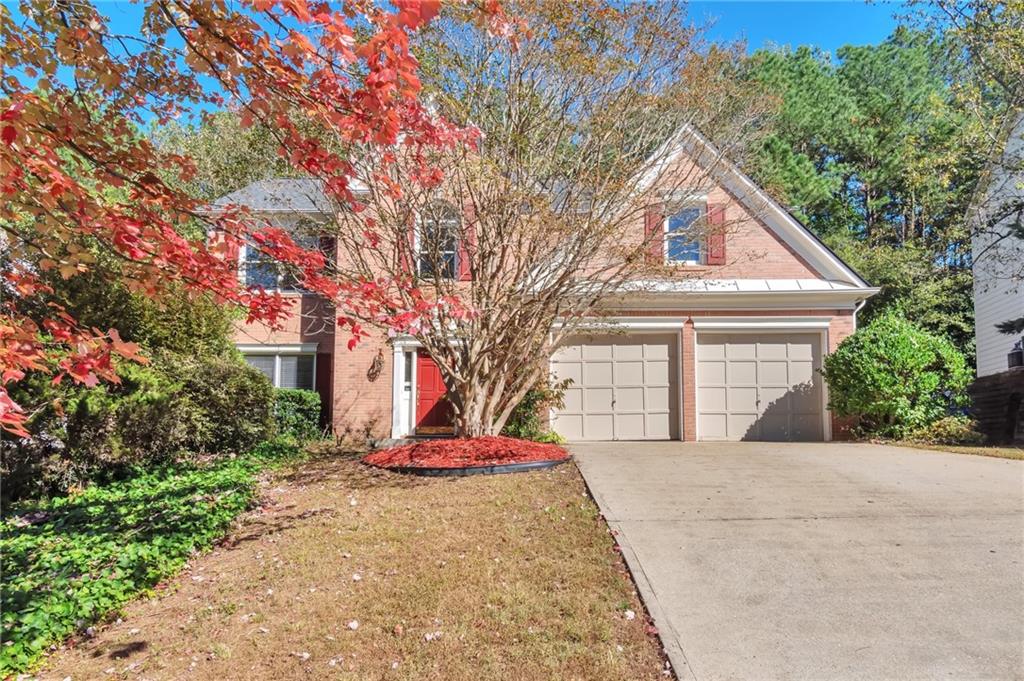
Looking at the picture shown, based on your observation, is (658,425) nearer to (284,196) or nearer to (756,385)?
(756,385)

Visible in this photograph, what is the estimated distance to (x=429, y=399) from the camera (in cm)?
1428

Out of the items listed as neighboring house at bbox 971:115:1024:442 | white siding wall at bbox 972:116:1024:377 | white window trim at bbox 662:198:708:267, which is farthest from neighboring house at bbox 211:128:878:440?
white siding wall at bbox 972:116:1024:377

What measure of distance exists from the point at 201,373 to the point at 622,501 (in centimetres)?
684

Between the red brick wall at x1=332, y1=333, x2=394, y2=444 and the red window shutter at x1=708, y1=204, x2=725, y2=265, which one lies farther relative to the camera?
the red brick wall at x1=332, y1=333, x2=394, y2=444

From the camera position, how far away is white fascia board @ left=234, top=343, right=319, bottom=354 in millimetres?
14938

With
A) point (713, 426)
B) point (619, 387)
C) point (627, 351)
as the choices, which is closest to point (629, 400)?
point (619, 387)

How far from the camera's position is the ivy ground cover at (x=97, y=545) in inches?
157

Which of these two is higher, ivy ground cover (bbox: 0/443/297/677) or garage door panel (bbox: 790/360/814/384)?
garage door panel (bbox: 790/360/814/384)

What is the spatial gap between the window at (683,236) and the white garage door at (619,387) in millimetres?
1982

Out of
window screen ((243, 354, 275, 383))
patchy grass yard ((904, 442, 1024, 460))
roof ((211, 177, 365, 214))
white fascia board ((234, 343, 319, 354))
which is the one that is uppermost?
roof ((211, 177, 365, 214))

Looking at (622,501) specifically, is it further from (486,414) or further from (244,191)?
(244,191)

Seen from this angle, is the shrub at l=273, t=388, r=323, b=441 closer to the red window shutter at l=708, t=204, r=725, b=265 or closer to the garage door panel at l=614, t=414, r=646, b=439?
the garage door panel at l=614, t=414, r=646, b=439

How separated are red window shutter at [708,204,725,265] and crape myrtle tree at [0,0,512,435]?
7.52 metres

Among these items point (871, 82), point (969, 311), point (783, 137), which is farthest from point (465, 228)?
point (871, 82)
